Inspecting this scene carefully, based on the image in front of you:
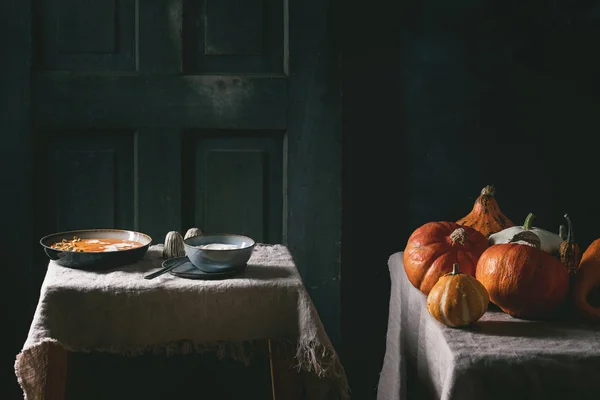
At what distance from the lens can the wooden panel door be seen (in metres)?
2.96

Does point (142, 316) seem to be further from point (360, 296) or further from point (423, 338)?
point (360, 296)

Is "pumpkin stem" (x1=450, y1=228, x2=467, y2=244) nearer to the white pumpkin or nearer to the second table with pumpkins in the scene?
the second table with pumpkins

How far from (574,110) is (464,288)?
1.64 metres

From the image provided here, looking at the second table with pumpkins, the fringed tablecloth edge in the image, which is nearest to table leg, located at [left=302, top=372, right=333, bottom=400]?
the fringed tablecloth edge

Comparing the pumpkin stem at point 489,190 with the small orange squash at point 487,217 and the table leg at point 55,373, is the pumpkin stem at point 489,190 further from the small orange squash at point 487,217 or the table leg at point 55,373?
the table leg at point 55,373

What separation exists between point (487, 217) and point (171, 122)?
144cm

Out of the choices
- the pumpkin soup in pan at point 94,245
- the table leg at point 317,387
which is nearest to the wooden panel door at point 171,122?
the pumpkin soup in pan at point 94,245

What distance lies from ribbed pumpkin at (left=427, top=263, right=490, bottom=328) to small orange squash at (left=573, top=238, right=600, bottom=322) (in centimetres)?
25

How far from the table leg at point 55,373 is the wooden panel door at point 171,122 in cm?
105

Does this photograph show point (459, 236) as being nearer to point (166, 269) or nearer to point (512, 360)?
point (512, 360)

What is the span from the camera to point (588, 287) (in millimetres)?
1750

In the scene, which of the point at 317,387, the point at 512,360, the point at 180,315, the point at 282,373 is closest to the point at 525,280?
the point at 512,360

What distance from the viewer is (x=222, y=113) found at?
9.84 feet

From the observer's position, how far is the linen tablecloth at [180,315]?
203cm
